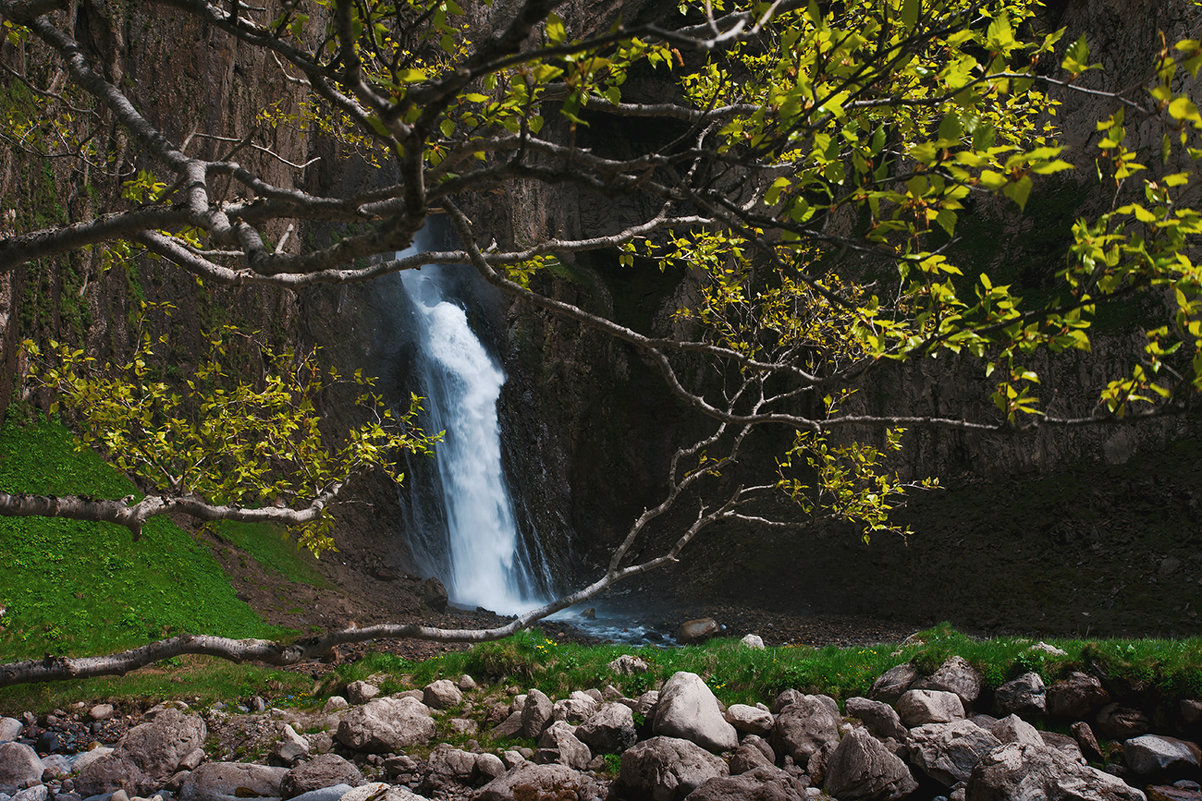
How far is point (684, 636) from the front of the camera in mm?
16703

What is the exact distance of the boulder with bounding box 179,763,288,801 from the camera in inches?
251

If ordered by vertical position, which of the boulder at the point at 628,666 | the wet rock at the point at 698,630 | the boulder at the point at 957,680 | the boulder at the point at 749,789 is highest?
the boulder at the point at 957,680

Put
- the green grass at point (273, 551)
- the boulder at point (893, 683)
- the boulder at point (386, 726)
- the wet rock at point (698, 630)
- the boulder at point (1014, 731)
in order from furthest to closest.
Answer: the wet rock at point (698, 630), the green grass at point (273, 551), the boulder at point (893, 683), the boulder at point (386, 726), the boulder at point (1014, 731)

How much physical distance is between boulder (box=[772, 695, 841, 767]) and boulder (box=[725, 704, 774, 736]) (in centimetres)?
11

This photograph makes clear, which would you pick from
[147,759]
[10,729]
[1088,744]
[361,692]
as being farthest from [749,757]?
[10,729]

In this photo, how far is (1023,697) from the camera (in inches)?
303

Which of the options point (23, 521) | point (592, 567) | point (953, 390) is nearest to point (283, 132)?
point (23, 521)

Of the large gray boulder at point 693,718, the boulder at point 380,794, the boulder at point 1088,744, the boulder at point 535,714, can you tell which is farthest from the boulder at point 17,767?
the boulder at point 1088,744

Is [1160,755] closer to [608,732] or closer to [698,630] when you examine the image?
[608,732]

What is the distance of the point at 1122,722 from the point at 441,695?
7269 millimetres

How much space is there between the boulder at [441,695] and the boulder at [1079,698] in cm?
658

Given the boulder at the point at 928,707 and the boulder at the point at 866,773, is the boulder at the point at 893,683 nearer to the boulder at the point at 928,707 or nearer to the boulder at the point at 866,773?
the boulder at the point at 928,707

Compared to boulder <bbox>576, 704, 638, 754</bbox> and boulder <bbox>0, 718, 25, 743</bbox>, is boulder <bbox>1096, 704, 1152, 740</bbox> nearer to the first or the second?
boulder <bbox>576, 704, 638, 754</bbox>

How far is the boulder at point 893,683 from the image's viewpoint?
811 centimetres
